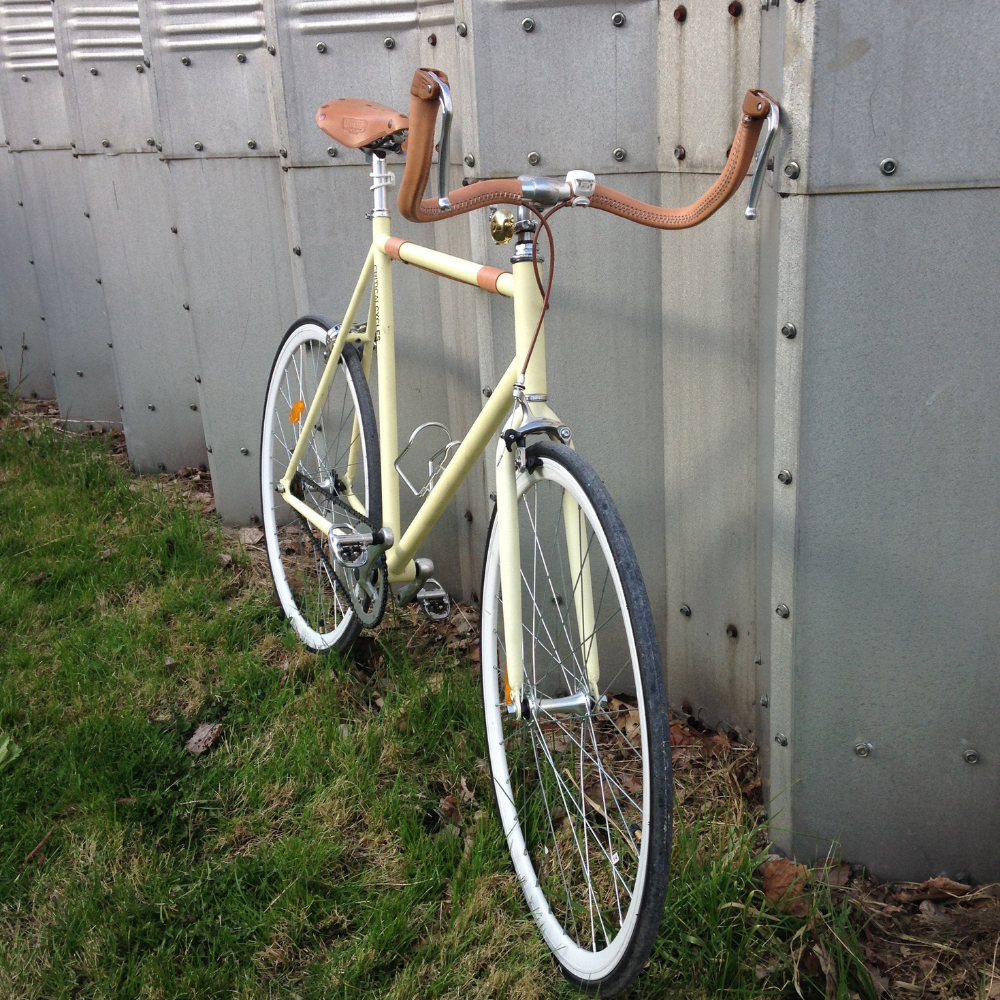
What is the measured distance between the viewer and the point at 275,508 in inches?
161

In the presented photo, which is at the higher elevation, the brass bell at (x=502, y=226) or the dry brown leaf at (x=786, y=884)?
the brass bell at (x=502, y=226)

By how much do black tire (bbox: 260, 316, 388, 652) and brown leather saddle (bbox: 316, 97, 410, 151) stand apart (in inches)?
24.3

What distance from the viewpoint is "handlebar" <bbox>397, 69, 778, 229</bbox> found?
2.08 m

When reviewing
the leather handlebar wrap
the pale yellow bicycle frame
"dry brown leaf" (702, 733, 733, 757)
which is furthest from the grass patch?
the leather handlebar wrap

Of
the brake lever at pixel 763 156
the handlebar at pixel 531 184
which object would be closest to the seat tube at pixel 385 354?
the handlebar at pixel 531 184

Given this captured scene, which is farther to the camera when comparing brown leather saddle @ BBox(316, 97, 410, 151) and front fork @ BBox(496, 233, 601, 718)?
brown leather saddle @ BBox(316, 97, 410, 151)

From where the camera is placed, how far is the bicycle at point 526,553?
2.14 m

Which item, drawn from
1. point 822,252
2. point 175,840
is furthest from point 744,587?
point 175,840

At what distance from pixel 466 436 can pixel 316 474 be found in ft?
4.40

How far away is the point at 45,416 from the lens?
253 inches

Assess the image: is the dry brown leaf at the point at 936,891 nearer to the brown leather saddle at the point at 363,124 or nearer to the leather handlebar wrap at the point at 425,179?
the leather handlebar wrap at the point at 425,179

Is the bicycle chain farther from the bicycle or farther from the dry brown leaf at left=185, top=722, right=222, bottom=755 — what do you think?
the dry brown leaf at left=185, top=722, right=222, bottom=755

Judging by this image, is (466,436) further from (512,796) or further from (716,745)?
(716,745)

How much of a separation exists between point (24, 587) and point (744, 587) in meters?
2.61
